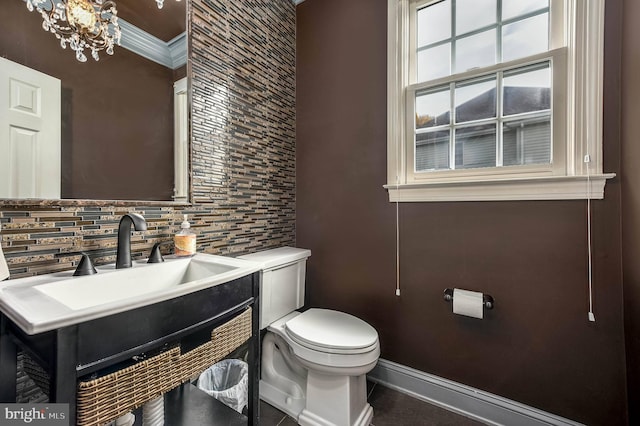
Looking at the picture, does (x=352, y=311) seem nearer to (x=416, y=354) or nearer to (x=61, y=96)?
(x=416, y=354)

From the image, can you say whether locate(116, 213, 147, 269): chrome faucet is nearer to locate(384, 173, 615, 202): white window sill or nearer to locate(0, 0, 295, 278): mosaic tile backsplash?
locate(0, 0, 295, 278): mosaic tile backsplash

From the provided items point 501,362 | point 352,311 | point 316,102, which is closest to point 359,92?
point 316,102

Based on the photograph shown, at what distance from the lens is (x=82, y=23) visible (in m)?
1.06

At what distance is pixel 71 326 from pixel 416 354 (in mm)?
1608

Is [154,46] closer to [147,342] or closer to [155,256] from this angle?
[155,256]

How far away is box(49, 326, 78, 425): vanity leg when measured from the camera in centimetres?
57

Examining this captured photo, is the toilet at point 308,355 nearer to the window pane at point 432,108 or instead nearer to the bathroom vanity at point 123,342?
the bathroom vanity at point 123,342

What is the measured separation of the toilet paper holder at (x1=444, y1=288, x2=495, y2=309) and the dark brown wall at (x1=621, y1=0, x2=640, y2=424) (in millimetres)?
476

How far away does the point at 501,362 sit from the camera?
1367 millimetres

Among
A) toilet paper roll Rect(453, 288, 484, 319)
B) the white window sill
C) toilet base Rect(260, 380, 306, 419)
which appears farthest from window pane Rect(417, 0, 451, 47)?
toilet base Rect(260, 380, 306, 419)

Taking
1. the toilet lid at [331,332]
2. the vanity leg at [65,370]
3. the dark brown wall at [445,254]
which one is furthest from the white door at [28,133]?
the dark brown wall at [445,254]

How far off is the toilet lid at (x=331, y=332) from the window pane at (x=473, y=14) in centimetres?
173

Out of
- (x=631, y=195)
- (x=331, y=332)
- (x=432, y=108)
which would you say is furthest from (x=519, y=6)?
(x=331, y=332)

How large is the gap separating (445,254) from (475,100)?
0.86 metres
